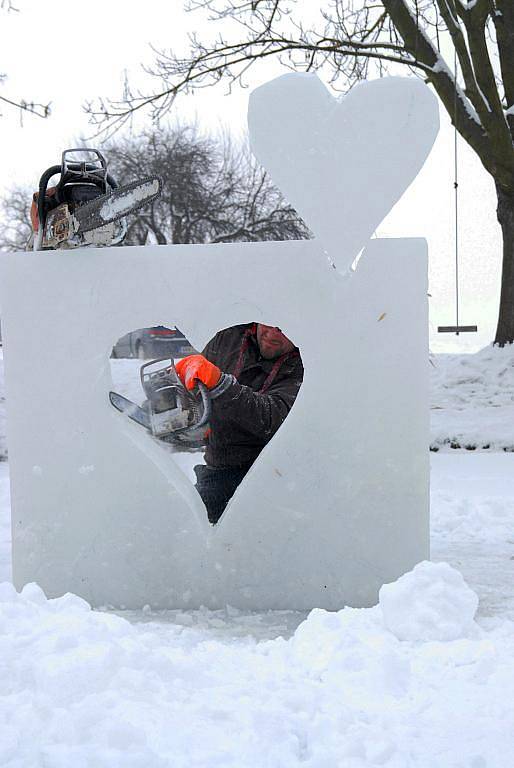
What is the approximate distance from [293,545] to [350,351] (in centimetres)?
79

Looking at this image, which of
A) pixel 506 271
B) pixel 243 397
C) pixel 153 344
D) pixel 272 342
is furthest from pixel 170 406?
pixel 153 344

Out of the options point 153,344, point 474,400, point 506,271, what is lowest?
point 474,400

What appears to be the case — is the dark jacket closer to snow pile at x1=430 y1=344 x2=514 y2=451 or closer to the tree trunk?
snow pile at x1=430 y1=344 x2=514 y2=451

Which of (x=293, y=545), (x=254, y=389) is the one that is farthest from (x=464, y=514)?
(x=293, y=545)

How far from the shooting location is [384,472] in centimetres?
308

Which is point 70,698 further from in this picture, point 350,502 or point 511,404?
point 511,404

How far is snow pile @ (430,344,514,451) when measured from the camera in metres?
7.79

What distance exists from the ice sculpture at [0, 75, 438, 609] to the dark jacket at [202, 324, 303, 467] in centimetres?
43

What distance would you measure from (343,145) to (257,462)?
1.24 metres

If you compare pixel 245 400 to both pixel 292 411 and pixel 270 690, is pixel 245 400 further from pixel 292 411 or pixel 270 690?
pixel 270 690

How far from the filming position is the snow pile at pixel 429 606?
90.3 inches

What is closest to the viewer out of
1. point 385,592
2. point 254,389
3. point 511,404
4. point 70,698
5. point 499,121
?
point 70,698

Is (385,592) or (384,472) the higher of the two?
(384,472)

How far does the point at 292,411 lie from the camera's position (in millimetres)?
3100
